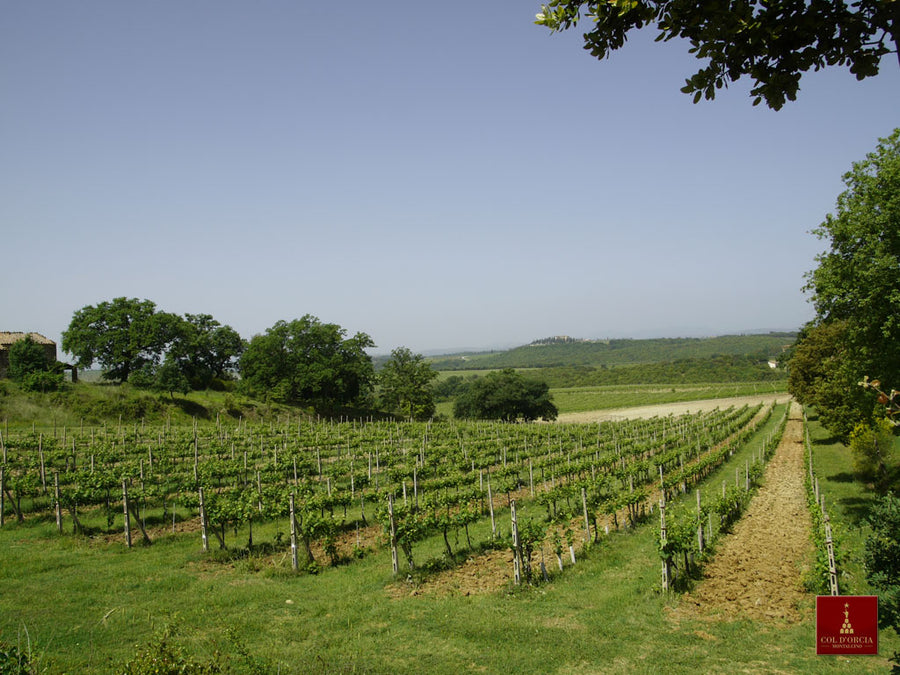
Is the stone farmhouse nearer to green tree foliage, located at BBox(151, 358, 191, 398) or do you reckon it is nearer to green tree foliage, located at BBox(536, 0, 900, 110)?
green tree foliage, located at BBox(151, 358, 191, 398)

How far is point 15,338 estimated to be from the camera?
167ft

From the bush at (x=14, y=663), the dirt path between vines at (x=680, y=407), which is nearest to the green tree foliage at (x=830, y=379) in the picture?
the bush at (x=14, y=663)

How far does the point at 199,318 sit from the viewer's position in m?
61.3

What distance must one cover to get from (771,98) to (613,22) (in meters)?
1.09

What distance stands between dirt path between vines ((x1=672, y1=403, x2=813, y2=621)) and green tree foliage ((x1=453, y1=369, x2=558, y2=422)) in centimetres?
4685

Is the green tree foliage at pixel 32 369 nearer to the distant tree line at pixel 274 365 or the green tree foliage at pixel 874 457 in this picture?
the distant tree line at pixel 274 365

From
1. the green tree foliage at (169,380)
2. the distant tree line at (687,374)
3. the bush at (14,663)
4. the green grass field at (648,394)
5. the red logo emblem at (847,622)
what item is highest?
the green tree foliage at (169,380)

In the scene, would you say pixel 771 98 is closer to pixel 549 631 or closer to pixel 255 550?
pixel 549 631

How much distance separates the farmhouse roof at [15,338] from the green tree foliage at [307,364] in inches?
779

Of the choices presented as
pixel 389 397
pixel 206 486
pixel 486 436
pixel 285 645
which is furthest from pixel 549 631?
pixel 389 397

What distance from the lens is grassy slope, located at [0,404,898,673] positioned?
7.53 metres

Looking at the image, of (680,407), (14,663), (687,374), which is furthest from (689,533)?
(687,374)

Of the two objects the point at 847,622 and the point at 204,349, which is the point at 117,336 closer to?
the point at 204,349

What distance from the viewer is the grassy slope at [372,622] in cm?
753
